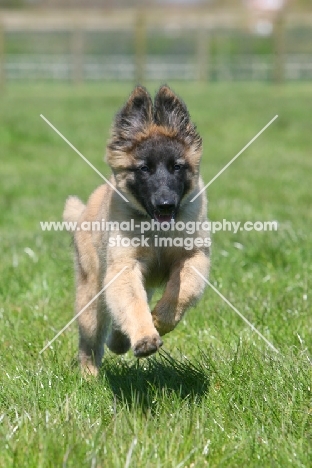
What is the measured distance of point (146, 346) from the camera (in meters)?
3.35

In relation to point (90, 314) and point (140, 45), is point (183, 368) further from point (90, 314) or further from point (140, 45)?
point (140, 45)

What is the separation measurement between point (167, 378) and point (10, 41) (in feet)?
113

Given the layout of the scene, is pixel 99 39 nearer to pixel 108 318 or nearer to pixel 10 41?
pixel 10 41

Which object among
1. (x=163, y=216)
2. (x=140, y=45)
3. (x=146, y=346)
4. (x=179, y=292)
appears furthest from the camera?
(x=140, y=45)

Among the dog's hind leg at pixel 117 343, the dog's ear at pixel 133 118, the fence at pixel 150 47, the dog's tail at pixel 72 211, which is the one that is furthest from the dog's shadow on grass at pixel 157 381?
the fence at pixel 150 47

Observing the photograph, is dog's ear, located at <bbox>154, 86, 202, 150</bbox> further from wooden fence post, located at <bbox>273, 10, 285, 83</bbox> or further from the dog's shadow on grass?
wooden fence post, located at <bbox>273, 10, 285, 83</bbox>

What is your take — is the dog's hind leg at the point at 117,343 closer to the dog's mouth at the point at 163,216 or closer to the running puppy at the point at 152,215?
the running puppy at the point at 152,215

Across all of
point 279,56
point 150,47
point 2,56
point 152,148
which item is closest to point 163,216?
point 152,148

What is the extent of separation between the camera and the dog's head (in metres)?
4.08

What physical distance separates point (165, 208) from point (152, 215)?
0.59ft

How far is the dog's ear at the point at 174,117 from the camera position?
423 cm

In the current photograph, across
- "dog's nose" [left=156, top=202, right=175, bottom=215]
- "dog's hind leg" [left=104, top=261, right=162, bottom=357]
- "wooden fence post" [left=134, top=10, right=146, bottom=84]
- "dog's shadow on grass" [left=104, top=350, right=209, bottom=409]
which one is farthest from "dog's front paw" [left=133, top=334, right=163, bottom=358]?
"wooden fence post" [left=134, top=10, right=146, bottom=84]

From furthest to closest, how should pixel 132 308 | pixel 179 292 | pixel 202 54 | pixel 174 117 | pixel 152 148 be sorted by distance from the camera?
pixel 202 54, pixel 174 117, pixel 152 148, pixel 179 292, pixel 132 308

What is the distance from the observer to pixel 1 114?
18.3 metres
